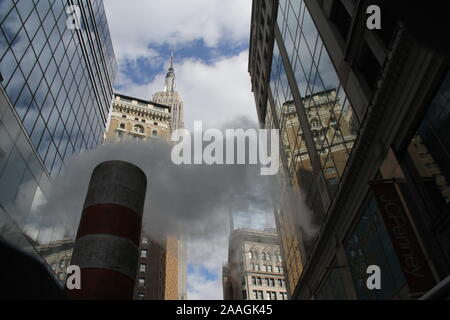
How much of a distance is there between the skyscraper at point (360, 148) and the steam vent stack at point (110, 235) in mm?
9315

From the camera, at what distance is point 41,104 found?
21.1 meters

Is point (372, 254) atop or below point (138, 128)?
below

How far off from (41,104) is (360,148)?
1829 centimetres

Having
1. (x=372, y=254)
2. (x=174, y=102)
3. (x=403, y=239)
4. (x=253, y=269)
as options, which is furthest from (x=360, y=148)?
(x=174, y=102)

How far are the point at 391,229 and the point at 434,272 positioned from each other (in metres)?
1.53

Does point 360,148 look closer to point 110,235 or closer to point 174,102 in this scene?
point 110,235

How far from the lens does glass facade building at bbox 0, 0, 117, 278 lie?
17094mm

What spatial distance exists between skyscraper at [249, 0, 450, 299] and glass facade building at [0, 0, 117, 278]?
15780 millimetres

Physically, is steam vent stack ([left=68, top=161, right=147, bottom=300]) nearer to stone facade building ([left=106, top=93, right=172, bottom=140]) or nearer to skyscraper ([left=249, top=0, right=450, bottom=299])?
skyscraper ([left=249, top=0, right=450, bottom=299])

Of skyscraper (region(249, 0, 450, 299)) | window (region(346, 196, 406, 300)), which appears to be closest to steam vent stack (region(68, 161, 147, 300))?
skyscraper (region(249, 0, 450, 299))

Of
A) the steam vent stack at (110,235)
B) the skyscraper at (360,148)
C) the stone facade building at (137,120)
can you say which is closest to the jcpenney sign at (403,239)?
the skyscraper at (360,148)
